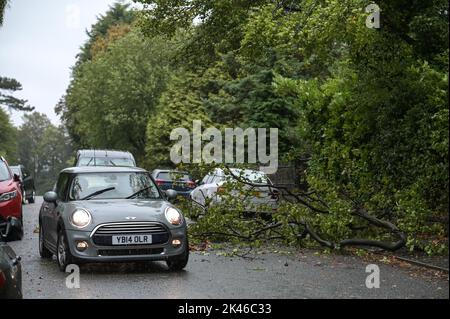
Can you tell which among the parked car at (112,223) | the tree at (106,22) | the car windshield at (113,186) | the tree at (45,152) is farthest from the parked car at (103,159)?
the tree at (45,152)

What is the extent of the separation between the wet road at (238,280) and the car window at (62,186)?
1.16 meters

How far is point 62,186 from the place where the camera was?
40.2 ft

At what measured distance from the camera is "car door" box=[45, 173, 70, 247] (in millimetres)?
11281

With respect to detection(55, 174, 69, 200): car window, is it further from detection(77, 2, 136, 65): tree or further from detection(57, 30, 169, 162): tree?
detection(77, 2, 136, 65): tree

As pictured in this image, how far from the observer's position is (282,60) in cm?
3081

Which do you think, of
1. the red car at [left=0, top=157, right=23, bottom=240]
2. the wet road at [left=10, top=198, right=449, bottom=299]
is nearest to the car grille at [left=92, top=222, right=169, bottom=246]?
the wet road at [left=10, top=198, right=449, bottom=299]

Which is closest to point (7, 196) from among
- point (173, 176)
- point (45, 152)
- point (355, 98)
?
point (173, 176)

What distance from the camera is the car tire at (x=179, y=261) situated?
1075 centimetres

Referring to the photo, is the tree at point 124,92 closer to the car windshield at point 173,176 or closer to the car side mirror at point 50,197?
the car windshield at point 173,176

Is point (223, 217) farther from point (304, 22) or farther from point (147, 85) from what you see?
point (147, 85)

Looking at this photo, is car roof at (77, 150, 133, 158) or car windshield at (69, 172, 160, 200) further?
car roof at (77, 150, 133, 158)

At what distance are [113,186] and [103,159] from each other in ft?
43.7

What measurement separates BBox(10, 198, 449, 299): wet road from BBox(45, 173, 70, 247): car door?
51 centimetres
